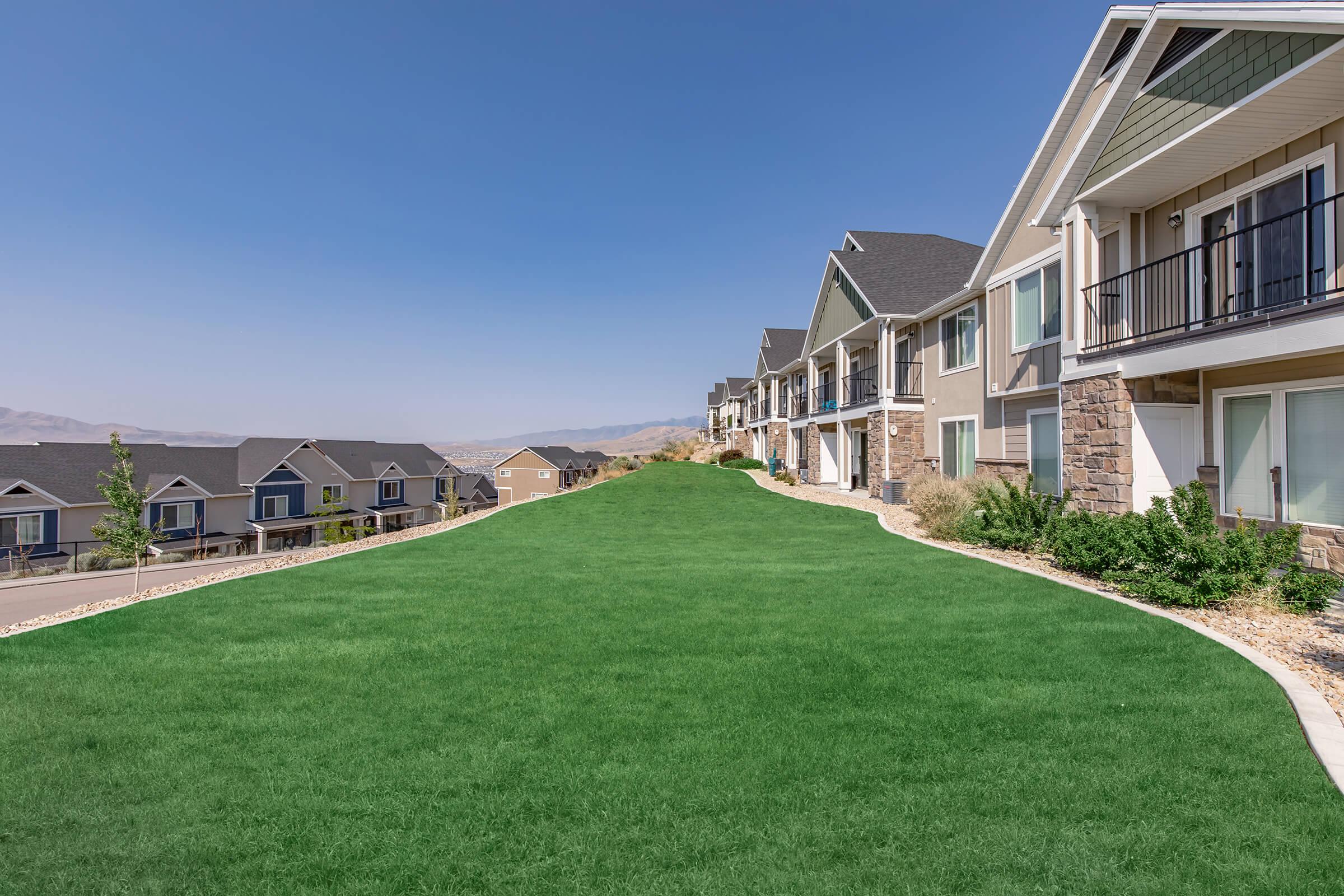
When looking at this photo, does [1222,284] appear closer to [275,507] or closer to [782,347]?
[782,347]

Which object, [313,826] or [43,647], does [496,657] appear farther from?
[43,647]

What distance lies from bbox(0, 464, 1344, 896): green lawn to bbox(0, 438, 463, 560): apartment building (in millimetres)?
23799

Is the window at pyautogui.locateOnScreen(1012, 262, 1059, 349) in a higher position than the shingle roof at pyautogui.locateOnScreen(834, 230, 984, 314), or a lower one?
lower

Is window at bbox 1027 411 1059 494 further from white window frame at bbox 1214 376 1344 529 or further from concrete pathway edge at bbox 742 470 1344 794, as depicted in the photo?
concrete pathway edge at bbox 742 470 1344 794

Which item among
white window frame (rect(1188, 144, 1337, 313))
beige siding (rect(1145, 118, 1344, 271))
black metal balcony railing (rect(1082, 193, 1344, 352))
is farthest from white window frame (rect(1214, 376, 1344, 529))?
beige siding (rect(1145, 118, 1344, 271))

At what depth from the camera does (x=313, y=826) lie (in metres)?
3.35

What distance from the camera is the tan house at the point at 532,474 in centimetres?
6066

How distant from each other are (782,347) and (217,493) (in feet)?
107

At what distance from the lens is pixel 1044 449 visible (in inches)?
543

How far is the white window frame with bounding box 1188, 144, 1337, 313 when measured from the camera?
7.75 m

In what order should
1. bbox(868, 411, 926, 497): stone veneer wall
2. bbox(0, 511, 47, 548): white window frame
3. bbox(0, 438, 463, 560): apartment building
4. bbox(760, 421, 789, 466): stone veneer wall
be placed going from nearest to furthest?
bbox(868, 411, 926, 497): stone veneer wall, bbox(0, 511, 47, 548): white window frame, bbox(0, 438, 463, 560): apartment building, bbox(760, 421, 789, 466): stone veneer wall

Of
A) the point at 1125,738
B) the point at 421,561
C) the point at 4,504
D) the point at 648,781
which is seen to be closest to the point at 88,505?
the point at 4,504

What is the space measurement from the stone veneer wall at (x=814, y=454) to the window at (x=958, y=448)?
940cm

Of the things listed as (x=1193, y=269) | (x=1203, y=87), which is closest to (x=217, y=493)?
(x=1193, y=269)
